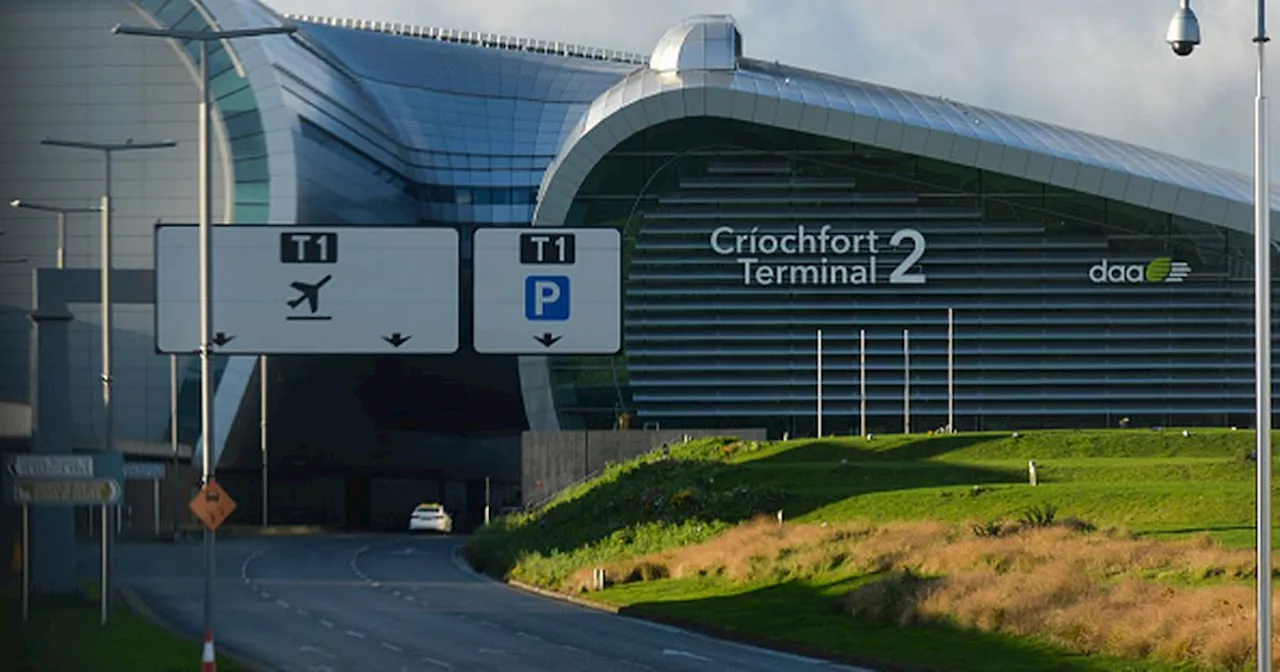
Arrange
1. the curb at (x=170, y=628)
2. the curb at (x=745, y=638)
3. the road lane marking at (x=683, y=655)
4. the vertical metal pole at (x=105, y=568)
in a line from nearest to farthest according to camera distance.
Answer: the curb at (x=170, y=628) < the curb at (x=745, y=638) < the road lane marking at (x=683, y=655) < the vertical metal pole at (x=105, y=568)

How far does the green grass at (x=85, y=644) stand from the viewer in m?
35.7

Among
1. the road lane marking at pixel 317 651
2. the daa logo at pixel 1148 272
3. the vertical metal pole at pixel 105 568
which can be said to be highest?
the daa logo at pixel 1148 272

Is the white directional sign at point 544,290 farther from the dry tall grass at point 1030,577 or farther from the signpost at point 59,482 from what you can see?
the dry tall grass at point 1030,577

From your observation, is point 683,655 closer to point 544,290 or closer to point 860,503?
point 544,290

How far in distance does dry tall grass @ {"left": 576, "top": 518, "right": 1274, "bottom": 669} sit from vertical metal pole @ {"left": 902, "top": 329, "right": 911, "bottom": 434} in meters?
33.0

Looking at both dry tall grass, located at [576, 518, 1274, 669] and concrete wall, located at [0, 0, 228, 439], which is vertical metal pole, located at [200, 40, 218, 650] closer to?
dry tall grass, located at [576, 518, 1274, 669]

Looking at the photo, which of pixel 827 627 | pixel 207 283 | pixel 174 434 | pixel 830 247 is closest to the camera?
pixel 207 283

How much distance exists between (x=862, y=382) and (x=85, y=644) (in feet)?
195

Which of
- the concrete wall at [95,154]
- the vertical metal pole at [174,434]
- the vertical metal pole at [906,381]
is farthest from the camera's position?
the concrete wall at [95,154]

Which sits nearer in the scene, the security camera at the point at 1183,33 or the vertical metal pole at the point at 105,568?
the security camera at the point at 1183,33

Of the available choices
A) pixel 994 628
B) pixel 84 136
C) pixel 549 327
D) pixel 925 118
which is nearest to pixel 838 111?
pixel 925 118

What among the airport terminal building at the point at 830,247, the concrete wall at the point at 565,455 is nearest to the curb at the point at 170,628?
the concrete wall at the point at 565,455

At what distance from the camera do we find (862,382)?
9550 centimetres

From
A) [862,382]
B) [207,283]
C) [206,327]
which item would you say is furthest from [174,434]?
[207,283]
